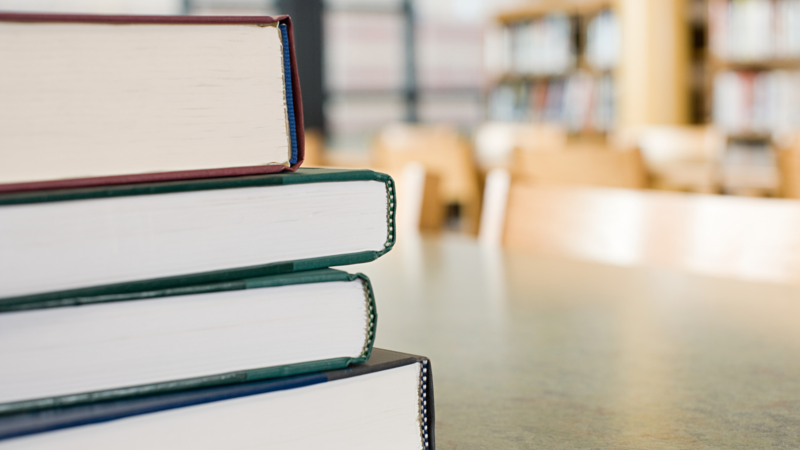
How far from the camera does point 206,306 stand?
31cm

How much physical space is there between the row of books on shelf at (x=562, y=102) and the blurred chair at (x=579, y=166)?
3.42 m

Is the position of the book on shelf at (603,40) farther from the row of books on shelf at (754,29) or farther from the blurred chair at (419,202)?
the blurred chair at (419,202)

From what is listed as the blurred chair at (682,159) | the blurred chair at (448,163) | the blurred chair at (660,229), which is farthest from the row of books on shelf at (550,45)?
the blurred chair at (660,229)

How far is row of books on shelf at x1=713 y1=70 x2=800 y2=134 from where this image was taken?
4.90m

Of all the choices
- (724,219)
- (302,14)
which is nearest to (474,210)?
(724,219)

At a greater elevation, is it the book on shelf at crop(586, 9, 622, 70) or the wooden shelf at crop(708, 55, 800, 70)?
the book on shelf at crop(586, 9, 622, 70)

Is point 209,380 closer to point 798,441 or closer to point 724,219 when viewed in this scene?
point 798,441

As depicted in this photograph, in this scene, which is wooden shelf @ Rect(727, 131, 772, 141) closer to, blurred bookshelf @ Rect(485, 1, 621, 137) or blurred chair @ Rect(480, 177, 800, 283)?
blurred bookshelf @ Rect(485, 1, 621, 137)

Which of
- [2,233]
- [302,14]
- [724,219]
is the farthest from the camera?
[302,14]

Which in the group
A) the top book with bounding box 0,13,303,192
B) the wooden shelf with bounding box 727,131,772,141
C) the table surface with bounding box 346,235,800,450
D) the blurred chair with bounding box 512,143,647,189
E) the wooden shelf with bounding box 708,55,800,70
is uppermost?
the wooden shelf with bounding box 708,55,800,70

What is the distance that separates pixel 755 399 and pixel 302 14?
7.49 metres

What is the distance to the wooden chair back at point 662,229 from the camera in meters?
0.94

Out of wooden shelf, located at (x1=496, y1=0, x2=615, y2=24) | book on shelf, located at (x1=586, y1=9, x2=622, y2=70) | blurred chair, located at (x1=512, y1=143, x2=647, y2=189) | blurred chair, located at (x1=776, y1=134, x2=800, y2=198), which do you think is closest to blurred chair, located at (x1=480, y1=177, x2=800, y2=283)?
blurred chair, located at (x1=512, y1=143, x2=647, y2=189)

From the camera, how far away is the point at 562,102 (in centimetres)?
638
